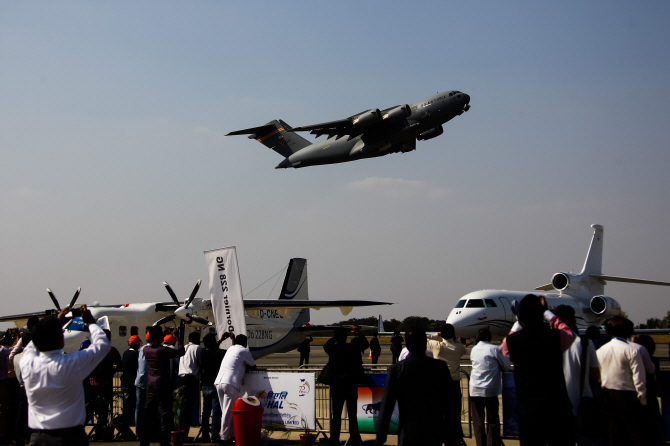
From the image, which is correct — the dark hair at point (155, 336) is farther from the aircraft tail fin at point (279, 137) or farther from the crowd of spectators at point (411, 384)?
the aircraft tail fin at point (279, 137)

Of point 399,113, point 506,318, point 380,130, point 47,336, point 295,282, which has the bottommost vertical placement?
point 506,318

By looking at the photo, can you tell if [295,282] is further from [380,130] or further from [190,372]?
[190,372]

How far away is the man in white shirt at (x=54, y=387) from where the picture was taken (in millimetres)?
4328

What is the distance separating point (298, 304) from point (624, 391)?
1651cm

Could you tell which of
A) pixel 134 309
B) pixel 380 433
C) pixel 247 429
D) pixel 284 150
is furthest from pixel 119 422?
pixel 284 150

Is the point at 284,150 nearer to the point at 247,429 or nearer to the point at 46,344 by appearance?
the point at 247,429

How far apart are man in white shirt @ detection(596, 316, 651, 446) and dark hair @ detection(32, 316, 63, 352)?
5.06m

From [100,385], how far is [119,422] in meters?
0.68

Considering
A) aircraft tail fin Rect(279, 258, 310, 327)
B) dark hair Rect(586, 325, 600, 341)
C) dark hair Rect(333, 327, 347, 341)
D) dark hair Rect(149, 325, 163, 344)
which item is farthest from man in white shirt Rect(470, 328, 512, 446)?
aircraft tail fin Rect(279, 258, 310, 327)

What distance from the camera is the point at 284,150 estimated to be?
31844mm

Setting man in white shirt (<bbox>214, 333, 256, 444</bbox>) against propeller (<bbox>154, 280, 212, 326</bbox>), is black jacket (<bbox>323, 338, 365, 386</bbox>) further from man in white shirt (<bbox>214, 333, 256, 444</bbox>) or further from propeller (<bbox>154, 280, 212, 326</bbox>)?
propeller (<bbox>154, 280, 212, 326</bbox>)

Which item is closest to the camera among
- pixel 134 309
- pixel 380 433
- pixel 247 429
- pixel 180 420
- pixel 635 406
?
pixel 380 433

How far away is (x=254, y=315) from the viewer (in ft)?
76.2

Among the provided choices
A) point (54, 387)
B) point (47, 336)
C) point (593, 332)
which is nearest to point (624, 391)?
point (593, 332)
